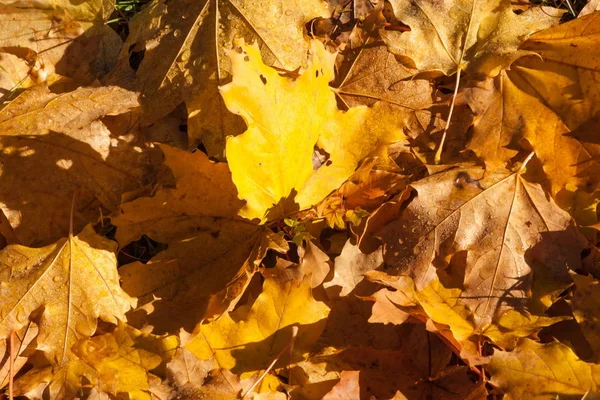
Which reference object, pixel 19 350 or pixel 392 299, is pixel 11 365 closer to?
pixel 19 350

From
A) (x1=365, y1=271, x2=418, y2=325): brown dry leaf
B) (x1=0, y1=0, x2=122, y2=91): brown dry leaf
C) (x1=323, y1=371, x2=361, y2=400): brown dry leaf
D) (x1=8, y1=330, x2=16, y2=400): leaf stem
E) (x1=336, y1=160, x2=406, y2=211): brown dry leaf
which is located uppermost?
(x1=0, y1=0, x2=122, y2=91): brown dry leaf

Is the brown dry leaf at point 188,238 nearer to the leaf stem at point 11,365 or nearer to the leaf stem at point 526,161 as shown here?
the leaf stem at point 11,365

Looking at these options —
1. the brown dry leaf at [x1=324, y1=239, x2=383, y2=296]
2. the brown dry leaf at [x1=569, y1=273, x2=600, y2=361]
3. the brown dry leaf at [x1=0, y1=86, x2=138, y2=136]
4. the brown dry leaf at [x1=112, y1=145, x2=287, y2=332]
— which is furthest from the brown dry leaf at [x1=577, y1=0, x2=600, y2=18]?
the brown dry leaf at [x1=0, y1=86, x2=138, y2=136]

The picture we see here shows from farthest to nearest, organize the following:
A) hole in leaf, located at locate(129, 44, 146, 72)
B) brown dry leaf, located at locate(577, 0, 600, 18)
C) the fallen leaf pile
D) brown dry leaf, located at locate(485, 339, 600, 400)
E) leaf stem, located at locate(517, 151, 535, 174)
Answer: hole in leaf, located at locate(129, 44, 146, 72), brown dry leaf, located at locate(577, 0, 600, 18), leaf stem, located at locate(517, 151, 535, 174), the fallen leaf pile, brown dry leaf, located at locate(485, 339, 600, 400)

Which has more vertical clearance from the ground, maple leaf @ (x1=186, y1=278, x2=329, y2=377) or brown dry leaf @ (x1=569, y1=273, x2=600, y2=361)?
maple leaf @ (x1=186, y1=278, x2=329, y2=377)

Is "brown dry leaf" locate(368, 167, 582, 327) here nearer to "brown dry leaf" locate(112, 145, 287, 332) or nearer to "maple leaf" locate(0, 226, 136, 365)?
"brown dry leaf" locate(112, 145, 287, 332)

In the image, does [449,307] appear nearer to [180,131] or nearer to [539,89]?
[539,89]
